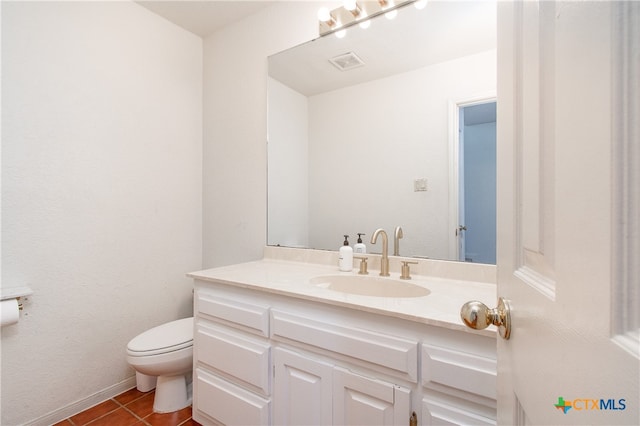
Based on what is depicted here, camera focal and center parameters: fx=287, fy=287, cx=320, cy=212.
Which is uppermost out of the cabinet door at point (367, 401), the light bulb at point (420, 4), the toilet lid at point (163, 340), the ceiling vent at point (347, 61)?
the light bulb at point (420, 4)

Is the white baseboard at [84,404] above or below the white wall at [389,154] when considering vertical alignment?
below

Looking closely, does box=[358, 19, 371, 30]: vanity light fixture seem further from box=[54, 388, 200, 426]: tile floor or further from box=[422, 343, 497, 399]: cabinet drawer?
box=[54, 388, 200, 426]: tile floor

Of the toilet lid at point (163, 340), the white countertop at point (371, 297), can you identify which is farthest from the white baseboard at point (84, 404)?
the white countertop at point (371, 297)

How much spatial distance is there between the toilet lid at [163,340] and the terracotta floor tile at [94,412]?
0.47 metres

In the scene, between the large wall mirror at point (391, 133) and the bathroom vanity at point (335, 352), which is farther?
the large wall mirror at point (391, 133)

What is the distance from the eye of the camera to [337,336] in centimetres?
100

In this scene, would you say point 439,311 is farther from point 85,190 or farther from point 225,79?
point 225,79

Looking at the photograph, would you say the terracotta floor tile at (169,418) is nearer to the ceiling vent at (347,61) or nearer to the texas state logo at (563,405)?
the texas state logo at (563,405)

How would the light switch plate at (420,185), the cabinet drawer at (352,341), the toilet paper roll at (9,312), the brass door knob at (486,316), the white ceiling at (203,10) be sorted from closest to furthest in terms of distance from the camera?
the brass door knob at (486,316) → the cabinet drawer at (352,341) → the toilet paper roll at (9,312) → the light switch plate at (420,185) → the white ceiling at (203,10)

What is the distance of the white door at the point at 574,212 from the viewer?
0.73ft

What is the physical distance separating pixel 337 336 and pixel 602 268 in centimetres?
87

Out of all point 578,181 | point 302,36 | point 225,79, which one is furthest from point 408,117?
point 225,79

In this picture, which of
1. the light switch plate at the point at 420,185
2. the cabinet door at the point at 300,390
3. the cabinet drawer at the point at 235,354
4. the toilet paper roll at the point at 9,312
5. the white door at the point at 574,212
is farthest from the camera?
the light switch plate at the point at 420,185

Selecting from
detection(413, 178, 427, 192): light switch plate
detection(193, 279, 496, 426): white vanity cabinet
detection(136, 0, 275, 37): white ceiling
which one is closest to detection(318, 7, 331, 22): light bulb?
detection(136, 0, 275, 37): white ceiling
